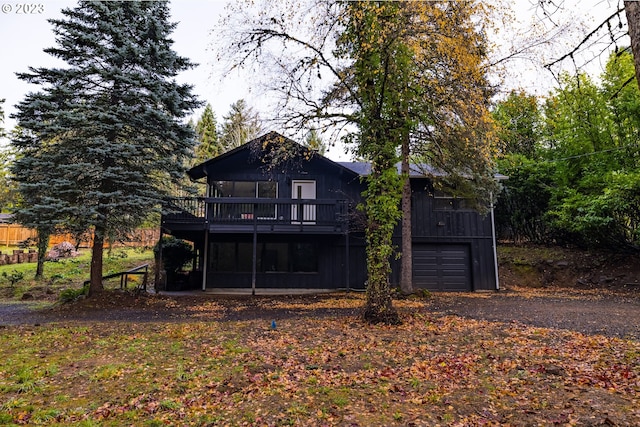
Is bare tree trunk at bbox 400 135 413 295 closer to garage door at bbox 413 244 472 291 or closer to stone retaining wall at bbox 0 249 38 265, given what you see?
garage door at bbox 413 244 472 291

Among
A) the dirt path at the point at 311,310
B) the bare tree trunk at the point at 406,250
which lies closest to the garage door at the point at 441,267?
the bare tree trunk at the point at 406,250

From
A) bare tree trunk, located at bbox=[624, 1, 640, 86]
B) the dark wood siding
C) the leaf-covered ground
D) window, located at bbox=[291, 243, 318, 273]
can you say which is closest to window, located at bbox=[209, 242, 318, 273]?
window, located at bbox=[291, 243, 318, 273]

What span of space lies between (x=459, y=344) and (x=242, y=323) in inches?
179

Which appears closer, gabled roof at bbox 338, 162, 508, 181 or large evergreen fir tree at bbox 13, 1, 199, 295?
large evergreen fir tree at bbox 13, 1, 199, 295

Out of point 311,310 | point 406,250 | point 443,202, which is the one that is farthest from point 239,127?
point 443,202

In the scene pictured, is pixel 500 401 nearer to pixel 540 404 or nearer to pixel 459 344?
pixel 540 404

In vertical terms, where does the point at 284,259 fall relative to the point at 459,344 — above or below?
above

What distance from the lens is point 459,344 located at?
6086 mm

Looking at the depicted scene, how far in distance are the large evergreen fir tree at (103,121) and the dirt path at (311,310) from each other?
156 cm

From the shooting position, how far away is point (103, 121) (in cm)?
1107

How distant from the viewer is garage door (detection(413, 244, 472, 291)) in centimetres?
1586

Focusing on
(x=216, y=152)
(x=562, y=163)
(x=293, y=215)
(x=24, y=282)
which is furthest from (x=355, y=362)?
(x=216, y=152)

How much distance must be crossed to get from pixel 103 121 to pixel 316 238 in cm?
853

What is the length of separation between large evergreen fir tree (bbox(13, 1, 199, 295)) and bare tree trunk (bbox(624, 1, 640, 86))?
1108cm
